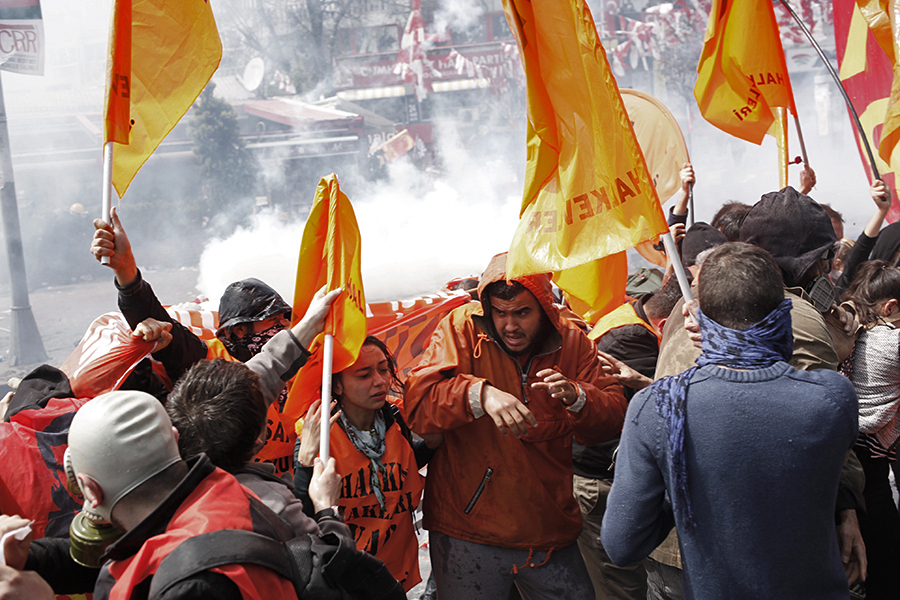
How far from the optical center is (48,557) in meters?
1.75

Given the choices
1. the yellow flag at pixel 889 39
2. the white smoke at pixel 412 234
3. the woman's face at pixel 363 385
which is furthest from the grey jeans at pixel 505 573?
the white smoke at pixel 412 234

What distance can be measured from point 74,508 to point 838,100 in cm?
2103

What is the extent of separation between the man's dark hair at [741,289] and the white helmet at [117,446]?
130 cm

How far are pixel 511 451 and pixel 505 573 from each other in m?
0.45

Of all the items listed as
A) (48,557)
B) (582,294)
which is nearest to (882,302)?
(582,294)

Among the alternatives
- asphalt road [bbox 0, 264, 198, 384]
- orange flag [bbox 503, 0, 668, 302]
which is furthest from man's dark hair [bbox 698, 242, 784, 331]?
asphalt road [bbox 0, 264, 198, 384]

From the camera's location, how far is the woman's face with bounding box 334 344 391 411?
2.58 m

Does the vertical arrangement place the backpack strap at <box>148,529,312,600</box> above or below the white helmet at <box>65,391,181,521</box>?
below

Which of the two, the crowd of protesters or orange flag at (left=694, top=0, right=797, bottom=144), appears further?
orange flag at (left=694, top=0, right=797, bottom=144)

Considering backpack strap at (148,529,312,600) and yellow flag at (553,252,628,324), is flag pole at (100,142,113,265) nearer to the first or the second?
backpack strap at (148,529,312,600)

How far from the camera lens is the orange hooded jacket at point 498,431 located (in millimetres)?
2533

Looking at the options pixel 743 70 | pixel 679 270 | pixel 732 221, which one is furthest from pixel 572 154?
pixel 743 70

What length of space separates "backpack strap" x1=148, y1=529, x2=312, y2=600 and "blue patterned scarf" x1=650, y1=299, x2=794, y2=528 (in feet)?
2.98

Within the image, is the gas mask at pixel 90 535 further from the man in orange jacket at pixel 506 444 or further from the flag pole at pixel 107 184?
the man in orange jacket at pixel 506 444
